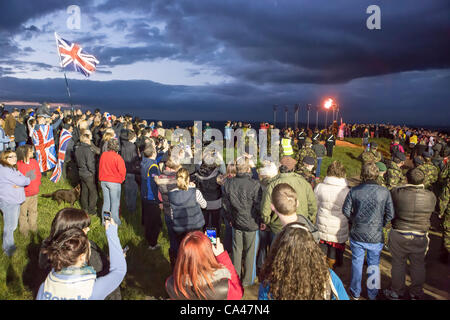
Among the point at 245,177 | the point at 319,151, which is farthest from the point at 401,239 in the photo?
the point at 319,151

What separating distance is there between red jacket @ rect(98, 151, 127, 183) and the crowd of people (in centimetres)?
2

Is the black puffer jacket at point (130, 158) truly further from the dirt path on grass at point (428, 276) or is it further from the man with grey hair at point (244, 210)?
the dirt path on grass at point (428, 276)

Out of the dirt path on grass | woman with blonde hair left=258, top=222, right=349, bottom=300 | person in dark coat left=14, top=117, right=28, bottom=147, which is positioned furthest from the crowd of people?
person in dark coat left=14, top=117, right=28, bottom=147

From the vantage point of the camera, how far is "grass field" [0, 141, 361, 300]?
454cm

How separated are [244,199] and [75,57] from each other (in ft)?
34.2

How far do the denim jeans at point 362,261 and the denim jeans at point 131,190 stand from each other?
533 centimetres

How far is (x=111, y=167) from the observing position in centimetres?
621

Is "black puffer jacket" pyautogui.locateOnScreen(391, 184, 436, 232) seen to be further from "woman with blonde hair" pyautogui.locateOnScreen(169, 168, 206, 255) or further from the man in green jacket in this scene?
"woman with blonde hair" pyautogui.locateOnScreen(169, 168, 206, 255)

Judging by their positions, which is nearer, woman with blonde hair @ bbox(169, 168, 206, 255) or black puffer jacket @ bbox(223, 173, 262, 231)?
woman with blonde hair @ bbox(169, 168, 206, 255)

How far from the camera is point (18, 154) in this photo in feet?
17.6

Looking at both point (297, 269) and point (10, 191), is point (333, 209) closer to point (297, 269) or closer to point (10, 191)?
point (297, 269)

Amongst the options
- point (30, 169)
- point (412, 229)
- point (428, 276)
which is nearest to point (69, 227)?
point (30, 169)

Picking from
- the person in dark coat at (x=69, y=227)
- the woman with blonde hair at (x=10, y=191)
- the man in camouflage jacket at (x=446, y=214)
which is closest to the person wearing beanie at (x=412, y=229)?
the man in camouflage jacket at (x=446, y=214)
